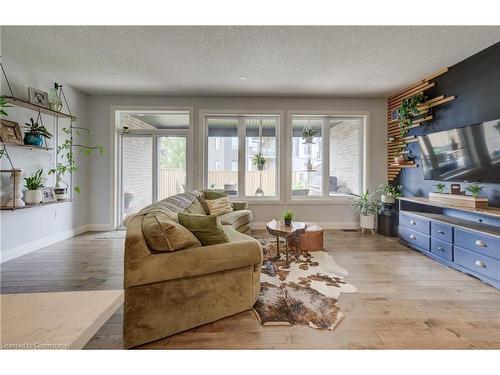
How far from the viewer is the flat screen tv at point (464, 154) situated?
263 centimetres

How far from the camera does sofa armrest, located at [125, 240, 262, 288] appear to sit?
5.10 ft

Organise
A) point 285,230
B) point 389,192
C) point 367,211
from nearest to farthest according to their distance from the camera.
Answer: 1. point 285,230
2. point 389,192
3. point 367,211

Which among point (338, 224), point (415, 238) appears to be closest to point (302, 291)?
point (415, 238)

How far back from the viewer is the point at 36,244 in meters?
3.49

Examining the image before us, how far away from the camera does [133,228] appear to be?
5.61ft

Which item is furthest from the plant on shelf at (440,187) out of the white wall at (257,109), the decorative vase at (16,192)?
the decorative vase at (16,192)

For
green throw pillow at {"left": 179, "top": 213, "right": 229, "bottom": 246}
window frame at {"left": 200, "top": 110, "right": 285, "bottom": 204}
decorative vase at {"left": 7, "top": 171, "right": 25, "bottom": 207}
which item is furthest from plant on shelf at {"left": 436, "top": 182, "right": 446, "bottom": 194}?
decorative vase at {"left": 7, "top": 171, "right": 25, "bottom": 207}

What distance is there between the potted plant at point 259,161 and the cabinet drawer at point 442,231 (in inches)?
119

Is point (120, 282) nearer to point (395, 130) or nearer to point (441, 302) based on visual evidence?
point (441, 302)

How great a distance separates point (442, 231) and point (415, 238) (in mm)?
551

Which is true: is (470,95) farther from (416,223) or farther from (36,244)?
(36,244)

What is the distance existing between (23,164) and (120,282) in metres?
2.42

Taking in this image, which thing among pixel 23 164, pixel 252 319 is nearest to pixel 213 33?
pixel 252 319

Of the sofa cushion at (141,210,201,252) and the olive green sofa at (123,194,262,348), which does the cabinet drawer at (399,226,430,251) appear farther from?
the sofa cushion at (141,210,201,252)
